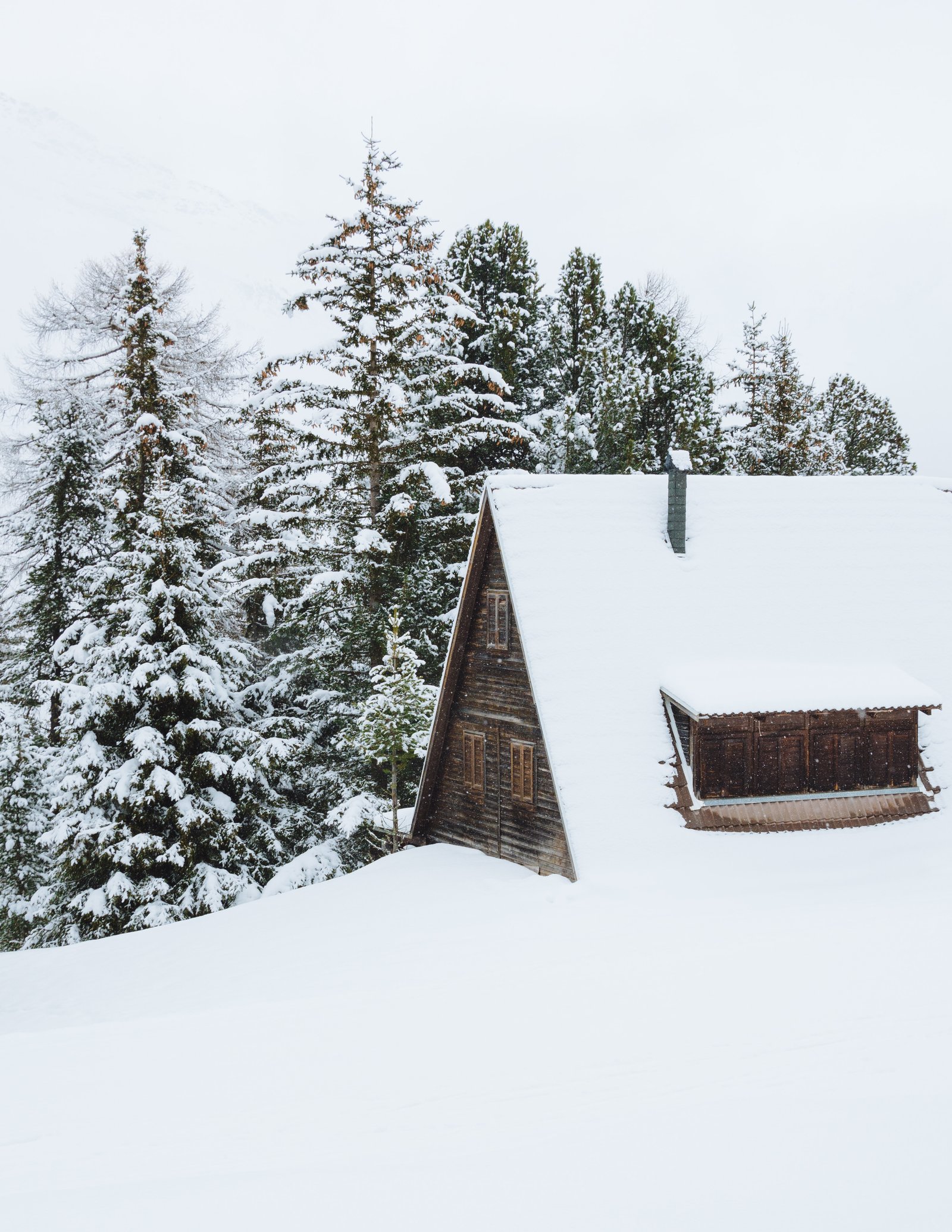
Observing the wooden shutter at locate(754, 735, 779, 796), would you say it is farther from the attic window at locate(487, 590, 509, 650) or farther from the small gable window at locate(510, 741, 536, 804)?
the attic window at locate(487, 590, 509, 650)

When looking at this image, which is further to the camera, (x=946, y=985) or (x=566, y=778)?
(x=566, y=778)

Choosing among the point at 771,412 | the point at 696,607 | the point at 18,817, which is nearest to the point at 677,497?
the point at 696,607

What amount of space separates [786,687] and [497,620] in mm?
5364

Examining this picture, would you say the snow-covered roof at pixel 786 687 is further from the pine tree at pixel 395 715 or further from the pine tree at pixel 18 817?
the pine tree at pixel 18 817

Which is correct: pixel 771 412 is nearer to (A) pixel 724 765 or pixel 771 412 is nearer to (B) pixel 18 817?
(A) pixel 724 765

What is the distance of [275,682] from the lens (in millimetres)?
24562

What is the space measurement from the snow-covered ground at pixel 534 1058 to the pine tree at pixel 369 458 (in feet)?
31.6

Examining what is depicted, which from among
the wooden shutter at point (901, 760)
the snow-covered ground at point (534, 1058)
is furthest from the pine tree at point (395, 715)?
the wooden shutter at point (901, 760)

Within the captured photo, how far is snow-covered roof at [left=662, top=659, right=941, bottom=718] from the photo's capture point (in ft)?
45.4

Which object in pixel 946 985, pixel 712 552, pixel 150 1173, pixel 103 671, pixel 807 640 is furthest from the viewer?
pixel 103 671

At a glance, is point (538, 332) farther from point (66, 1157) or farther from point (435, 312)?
point (66, 1157)

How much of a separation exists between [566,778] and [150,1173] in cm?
824

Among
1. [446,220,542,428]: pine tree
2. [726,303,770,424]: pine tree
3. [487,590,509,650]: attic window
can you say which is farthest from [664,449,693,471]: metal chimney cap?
[726,303,770,424]: pine tree

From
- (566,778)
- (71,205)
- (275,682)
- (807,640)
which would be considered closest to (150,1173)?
(566,778)
